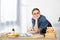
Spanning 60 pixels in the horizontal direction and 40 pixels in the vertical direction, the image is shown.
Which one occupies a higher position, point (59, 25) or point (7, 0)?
point (7, 0)

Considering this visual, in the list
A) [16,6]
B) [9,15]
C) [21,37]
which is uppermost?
[16,6]

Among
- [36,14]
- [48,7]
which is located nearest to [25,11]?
[36,14]

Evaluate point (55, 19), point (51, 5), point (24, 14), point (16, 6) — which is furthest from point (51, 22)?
point (16, 6)

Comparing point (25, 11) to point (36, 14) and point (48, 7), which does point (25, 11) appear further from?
point (48, 7)

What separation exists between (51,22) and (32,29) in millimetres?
285

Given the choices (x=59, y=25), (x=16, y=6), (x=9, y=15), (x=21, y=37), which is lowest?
(x=21, y=37)

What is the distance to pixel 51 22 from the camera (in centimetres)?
202

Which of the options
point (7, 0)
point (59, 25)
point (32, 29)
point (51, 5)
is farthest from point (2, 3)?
point (59, 25)

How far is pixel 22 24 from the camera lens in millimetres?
2045

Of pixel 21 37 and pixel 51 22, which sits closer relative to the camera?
pixel 21 37

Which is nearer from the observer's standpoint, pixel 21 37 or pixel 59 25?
pixel 21 37

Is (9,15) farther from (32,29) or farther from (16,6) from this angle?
(32,29)

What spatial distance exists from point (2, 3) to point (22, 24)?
0.42 metres

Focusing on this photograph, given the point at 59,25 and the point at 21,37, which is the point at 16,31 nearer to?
the point at 21,37
